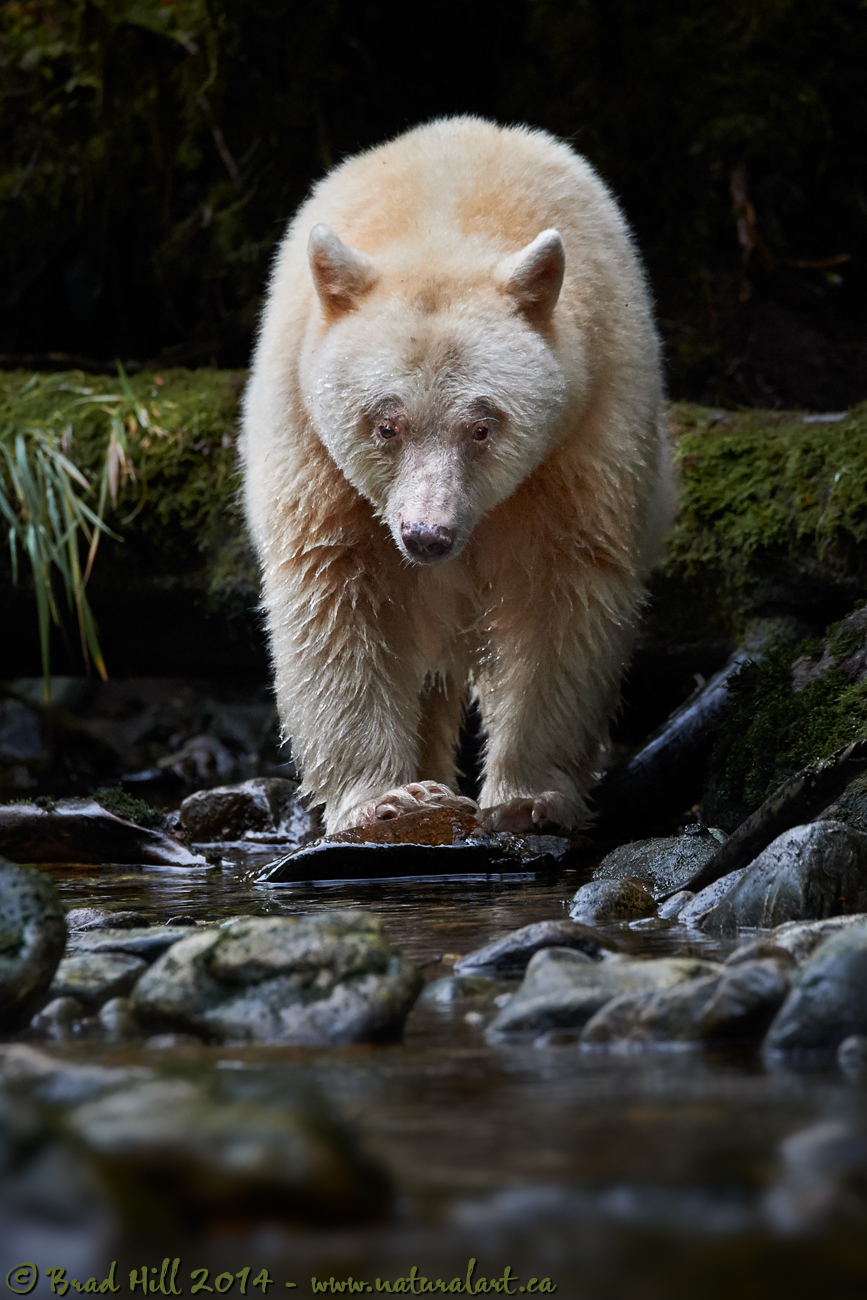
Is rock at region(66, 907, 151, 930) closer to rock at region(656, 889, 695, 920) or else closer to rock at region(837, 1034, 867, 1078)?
rock at region(656, 889, 695, 920)

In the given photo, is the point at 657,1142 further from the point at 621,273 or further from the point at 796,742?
the point at 621,273

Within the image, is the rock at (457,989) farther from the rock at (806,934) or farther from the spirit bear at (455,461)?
the spirit bear at (455,461)

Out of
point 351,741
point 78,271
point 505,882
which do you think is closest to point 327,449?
point 351,741

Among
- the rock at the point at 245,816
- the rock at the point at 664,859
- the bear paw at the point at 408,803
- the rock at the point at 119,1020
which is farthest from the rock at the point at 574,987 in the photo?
the rock at the point at 245,816

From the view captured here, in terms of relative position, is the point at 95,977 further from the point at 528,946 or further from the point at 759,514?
the point at 759,514

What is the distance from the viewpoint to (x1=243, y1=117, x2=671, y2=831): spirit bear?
463 centimetres

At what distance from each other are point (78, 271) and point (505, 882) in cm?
715

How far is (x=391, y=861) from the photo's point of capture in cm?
480

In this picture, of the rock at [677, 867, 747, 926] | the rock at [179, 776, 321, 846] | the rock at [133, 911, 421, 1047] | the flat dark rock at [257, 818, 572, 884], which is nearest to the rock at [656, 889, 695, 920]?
the rock at [677, 867, 747, 926]

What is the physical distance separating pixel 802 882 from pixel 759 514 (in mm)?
3167

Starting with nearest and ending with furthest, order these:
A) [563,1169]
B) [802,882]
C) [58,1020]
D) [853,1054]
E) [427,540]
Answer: [563,1169], [853,1054], [58,1020], [802,882], [427,540]

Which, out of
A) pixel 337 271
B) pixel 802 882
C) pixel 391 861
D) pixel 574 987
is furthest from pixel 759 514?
pixel 574 987

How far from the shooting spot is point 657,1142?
68.7 inches

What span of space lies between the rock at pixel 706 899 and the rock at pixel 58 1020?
5.37 feet
